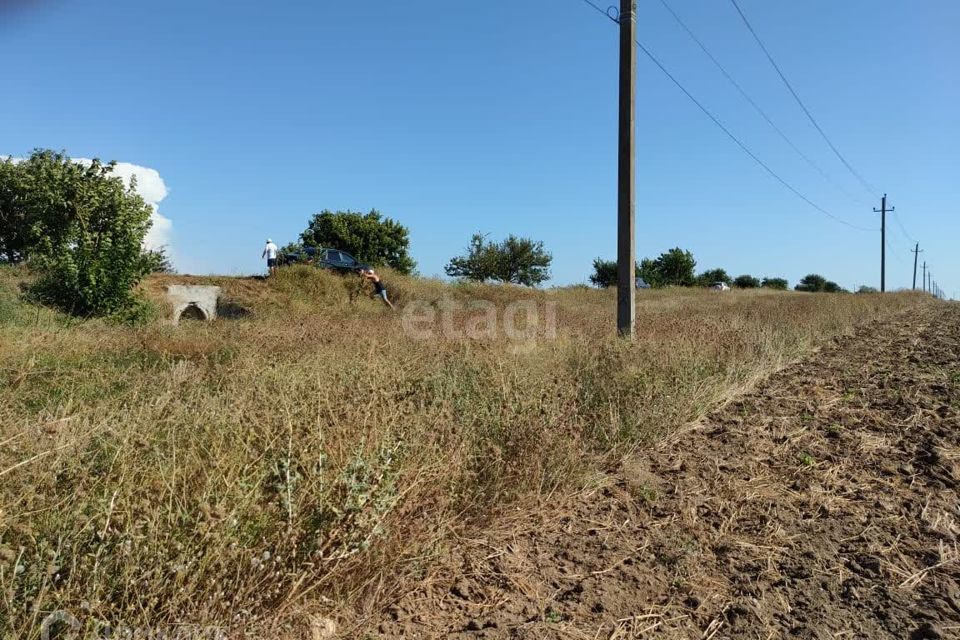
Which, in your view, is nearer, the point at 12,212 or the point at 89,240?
the point at 89,240

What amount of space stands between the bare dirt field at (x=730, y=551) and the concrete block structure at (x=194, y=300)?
14.8m

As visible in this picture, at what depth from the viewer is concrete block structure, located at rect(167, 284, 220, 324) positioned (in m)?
16.1

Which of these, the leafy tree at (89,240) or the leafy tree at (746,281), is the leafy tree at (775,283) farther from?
the leafy tree at (89,240)

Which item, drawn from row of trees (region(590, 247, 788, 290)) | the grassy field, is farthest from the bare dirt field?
row of trees (region(590, 247, 788, 290))

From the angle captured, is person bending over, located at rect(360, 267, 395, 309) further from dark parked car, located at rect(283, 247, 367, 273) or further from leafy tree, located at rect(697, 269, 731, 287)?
leafy tree, located at rect(697, 269, 731, 287)

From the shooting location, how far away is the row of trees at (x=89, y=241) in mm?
12109

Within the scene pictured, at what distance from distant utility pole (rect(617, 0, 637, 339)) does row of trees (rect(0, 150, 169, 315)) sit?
1041 centimetres

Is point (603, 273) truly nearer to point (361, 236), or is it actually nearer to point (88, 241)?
point (361, 236)

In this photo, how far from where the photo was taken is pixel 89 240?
1265 cm

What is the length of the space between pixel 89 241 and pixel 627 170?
11.5 metres

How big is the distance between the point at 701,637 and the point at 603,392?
2.61 meters

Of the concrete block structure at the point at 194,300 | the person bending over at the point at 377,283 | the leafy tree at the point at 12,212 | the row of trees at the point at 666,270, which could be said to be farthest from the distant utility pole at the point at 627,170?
the row of trees at the point at 666,270

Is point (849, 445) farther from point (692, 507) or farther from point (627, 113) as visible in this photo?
point (627, 113)

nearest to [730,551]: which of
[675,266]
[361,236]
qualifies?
[361,236]
